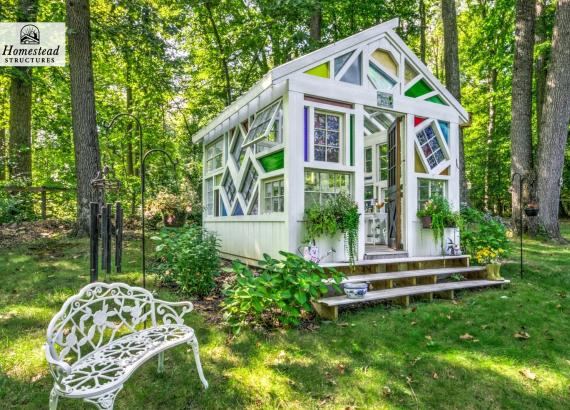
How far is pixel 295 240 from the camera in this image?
476 cm

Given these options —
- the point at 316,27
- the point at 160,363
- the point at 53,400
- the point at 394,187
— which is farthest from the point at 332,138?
the point at 316,27

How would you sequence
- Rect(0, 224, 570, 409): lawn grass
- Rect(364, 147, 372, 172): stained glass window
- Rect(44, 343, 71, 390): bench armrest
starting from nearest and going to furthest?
Rect(44, 343, 71, 390): bench armrest
Rect(0, 224, 570, 409): lawn grass
Rect(364, 147, 372, 172): stained glass window

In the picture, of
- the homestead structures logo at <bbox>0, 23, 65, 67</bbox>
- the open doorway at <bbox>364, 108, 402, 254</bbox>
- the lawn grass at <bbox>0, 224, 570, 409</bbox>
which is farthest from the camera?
the homestead structures logo at <bbox>0, 23, 65, 67</bbox>

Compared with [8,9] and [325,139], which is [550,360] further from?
[8,9]

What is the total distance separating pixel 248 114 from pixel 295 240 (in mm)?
2706

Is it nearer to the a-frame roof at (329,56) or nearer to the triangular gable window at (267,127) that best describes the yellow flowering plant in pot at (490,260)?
the a-frame roof at (329,56)

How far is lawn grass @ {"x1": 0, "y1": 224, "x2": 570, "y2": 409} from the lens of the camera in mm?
2549

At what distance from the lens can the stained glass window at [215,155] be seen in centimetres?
788

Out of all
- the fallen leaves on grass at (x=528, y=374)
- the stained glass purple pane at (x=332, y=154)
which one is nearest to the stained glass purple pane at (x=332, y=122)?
the stained glass purple pane at (x=332, y=154)

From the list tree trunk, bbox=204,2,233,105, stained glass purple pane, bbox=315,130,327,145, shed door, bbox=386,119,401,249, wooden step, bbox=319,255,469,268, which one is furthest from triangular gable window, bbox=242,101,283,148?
tree trunk, bbox=204,2,233,105

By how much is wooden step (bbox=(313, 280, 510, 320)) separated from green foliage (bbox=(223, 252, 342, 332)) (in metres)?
0.29

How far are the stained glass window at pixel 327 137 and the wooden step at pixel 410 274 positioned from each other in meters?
1.75

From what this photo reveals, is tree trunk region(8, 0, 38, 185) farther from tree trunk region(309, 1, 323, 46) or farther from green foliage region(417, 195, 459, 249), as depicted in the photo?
green foliage region(417, 195, 459, 249)

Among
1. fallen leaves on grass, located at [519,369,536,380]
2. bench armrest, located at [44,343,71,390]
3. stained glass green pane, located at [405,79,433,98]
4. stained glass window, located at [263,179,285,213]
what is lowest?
fallen leaves on grass, located at [519,369,536,380]
